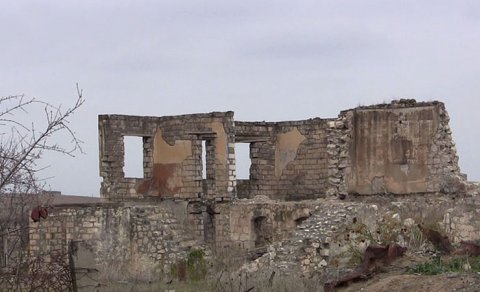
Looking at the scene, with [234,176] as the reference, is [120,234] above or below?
below

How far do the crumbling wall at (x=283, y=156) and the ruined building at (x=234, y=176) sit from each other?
3 cm

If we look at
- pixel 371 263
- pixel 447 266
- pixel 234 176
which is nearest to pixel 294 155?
pixel 234 176

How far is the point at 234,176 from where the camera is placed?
82.8 ft

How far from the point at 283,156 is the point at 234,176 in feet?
8.56

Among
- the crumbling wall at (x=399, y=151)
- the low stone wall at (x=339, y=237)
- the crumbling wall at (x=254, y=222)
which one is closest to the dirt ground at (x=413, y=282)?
the low stone wall at (x=339, y=237)

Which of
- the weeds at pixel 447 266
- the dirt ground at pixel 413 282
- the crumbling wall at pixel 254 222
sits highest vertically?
the crumbling wall at pixel 254 222

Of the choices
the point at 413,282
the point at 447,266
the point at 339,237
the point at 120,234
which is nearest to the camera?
the point at 413,282

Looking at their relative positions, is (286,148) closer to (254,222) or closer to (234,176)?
(234,176)

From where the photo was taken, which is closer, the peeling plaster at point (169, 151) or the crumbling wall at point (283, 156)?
the peeling plaster at point (169, 151)

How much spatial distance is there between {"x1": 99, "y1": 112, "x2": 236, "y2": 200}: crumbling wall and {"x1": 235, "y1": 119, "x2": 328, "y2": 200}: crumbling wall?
1721mm

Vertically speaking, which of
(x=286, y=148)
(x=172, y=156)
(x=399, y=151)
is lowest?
(x=399, y=151)

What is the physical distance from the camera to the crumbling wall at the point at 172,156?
2523cm

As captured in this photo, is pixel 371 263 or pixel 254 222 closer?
pixel 371 263

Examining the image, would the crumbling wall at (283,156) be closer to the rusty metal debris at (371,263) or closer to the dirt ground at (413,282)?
the rusty metal debris at (371,263)
